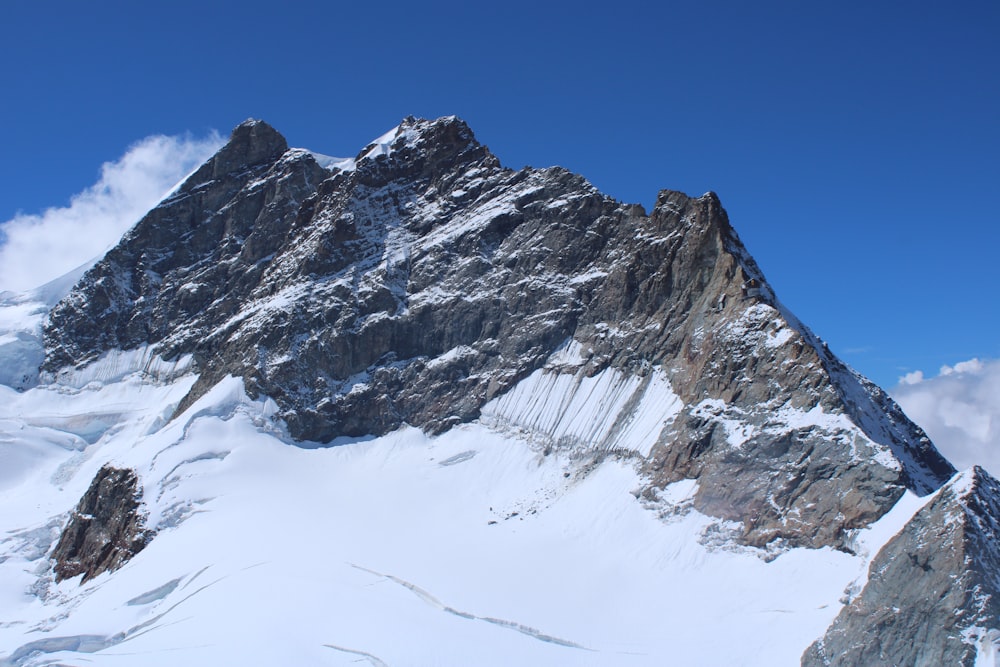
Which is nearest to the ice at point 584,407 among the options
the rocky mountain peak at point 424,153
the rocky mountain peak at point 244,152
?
the rocky mountain peak at point 424,153

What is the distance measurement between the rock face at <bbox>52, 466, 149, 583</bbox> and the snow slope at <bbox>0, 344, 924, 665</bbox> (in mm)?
1521

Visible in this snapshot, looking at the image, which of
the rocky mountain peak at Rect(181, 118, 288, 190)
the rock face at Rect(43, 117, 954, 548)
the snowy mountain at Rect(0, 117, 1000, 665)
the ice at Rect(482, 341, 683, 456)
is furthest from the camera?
the rocky mountain peak at Rect(181, 118, 288, 190)

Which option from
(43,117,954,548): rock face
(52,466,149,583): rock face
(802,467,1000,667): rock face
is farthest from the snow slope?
(43,117,954,548): rock face

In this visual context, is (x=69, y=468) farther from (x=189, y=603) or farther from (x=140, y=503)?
(x=189, y=603)

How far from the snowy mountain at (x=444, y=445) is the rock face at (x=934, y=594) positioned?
18 centimetres

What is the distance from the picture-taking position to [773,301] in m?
70.1

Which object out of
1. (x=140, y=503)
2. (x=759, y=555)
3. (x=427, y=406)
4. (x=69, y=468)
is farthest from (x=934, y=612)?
(x=69, y=468)

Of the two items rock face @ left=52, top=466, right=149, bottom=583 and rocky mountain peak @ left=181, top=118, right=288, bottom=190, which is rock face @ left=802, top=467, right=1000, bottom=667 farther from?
rocky mountain peak @ left=181, top=118, right=288, bottom=190

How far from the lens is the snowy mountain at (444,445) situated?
5231cm

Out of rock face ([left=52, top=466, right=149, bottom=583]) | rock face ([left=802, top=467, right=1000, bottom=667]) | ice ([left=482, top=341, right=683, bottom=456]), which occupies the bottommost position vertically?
rock face ([left=52, top=466, right=149, bottom=583])

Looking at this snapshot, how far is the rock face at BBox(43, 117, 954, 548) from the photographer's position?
60062 millimetres

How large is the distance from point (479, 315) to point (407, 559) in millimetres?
31390

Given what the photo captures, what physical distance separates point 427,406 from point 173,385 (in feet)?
119

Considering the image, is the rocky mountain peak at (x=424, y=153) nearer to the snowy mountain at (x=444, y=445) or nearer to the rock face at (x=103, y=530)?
the snowy mountain at (x=444, y=445)
